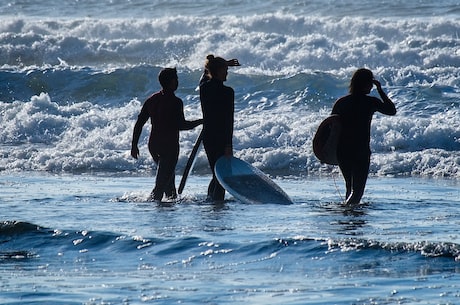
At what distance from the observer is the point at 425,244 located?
9.08 meters

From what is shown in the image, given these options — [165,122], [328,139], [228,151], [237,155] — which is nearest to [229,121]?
[228,151]

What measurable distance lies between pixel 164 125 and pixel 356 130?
210cm

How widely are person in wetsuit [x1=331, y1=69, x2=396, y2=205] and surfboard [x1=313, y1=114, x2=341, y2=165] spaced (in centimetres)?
5

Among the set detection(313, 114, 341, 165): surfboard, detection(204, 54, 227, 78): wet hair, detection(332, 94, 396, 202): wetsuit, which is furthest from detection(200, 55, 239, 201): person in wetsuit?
detection(332, 94, 396, 202): wetsuit

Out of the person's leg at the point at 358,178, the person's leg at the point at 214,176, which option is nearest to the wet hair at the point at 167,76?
the person's leg at the point at 214,176

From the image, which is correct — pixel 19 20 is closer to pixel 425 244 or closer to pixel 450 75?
pixel 450 75

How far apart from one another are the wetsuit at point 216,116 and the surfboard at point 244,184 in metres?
0.14

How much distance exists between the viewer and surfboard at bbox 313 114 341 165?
12008 millimetres

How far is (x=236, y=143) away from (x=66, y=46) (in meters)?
16.6

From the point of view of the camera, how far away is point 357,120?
12.0 m

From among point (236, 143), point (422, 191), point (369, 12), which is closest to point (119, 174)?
point (236, 143)

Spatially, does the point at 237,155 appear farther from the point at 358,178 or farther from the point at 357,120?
the point at 357,120

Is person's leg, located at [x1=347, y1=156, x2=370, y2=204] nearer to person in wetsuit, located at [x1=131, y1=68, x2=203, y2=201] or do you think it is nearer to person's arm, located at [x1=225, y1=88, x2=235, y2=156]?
person's arm, located at [x1=225, y1=88, x2=235, y2=156]

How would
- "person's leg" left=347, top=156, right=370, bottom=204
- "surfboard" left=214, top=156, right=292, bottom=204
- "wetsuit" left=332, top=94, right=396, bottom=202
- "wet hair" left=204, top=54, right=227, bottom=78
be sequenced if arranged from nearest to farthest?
"wetsuit" left=332, top=94, right=396, bottom=202 → "person's leg" left=347, top=156, right=370, bottom=204 → "wet hair" left=204, top=54, right=227, bottom=78 → "surfboard" left=214, top=156, right=292, bottom=204
